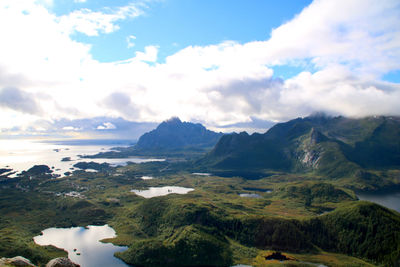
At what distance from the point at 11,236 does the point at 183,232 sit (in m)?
112

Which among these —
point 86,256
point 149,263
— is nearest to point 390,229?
point 149,263

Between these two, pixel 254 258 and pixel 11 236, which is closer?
pixel 254 258

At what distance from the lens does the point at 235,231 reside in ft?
632

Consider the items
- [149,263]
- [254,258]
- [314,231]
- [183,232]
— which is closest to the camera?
[149,263]

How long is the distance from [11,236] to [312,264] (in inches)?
7382

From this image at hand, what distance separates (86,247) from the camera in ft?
581

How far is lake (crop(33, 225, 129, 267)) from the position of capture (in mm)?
158375

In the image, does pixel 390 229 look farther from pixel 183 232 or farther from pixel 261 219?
pixel 183 232

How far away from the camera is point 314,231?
190 metres

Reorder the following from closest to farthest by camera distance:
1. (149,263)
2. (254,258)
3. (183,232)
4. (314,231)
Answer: (149,263) → (254,258) → (183,232) → (314,231)

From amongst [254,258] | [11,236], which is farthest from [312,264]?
[11,236]

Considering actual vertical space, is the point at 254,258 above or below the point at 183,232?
below

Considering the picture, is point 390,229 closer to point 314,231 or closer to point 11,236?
point 314,231

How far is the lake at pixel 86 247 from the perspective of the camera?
158375 millimetres
